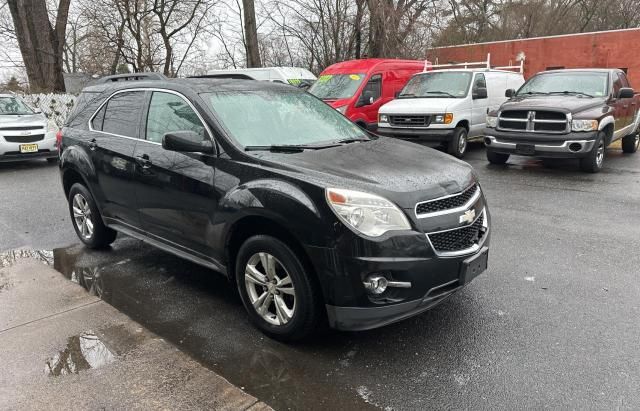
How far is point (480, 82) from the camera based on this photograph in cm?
1141

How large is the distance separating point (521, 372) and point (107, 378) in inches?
98.4

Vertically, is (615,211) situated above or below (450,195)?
below

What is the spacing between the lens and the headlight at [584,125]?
27.1 feet

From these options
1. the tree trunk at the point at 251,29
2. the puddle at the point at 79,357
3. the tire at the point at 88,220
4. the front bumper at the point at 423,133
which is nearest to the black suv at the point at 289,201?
the tire at the point at 88,220

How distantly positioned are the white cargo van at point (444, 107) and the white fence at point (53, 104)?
44.6 ft

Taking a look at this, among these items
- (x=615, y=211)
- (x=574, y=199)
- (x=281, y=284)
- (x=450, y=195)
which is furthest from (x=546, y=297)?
(x=574, y=199)

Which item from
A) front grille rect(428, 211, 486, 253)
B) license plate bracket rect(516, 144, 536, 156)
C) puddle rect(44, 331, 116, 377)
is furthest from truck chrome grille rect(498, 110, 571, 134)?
puddle rect(44, 331, 116, 377)

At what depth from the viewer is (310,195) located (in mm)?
3045

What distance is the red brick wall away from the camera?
18.2m

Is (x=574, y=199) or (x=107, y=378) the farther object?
(x=574, y=199)

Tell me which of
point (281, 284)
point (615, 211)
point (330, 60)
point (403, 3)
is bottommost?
point (615, 211)

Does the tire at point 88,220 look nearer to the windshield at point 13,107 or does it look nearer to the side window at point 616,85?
the windshield at point 13,107

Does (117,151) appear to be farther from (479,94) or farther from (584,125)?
(479,94)

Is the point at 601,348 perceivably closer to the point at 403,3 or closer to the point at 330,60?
the point at 403,3
